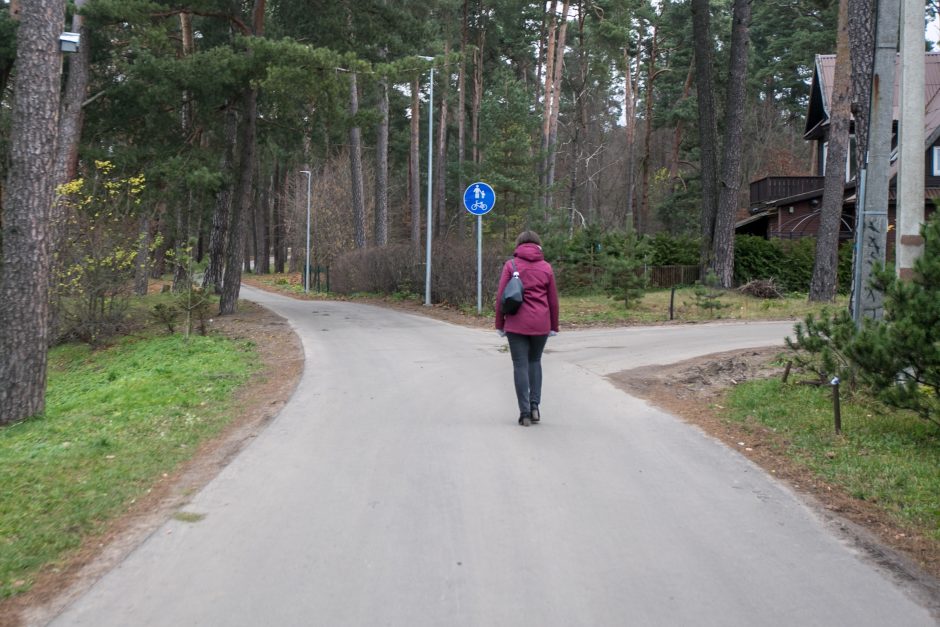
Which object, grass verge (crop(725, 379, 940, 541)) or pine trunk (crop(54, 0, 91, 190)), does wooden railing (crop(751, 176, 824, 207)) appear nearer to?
pine trunk (crop(54, 0, 91, 190))

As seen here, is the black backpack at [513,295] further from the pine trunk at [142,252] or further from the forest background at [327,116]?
the pine trunk at [142,252]

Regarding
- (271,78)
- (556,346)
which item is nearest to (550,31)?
(271,78)

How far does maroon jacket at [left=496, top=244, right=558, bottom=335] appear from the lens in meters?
8.23

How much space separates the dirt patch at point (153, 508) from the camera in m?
4.33

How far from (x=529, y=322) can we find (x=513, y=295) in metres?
0.30

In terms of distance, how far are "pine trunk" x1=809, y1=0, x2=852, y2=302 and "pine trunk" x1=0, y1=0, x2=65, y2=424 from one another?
21.0 m

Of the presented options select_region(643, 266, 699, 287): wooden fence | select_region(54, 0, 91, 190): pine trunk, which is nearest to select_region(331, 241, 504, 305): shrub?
select_region(54, 0, 91, 190): pine trunk

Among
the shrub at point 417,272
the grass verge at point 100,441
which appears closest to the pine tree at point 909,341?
the grass verge at point 100,441

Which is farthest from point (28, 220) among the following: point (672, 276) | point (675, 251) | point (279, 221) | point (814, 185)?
point (279, 221)

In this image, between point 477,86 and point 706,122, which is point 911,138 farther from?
point 477,86

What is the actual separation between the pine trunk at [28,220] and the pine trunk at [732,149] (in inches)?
844

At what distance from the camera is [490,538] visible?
16.9ft

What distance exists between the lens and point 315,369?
12.5 metres

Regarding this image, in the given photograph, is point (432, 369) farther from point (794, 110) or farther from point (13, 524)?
point (794, 110)
